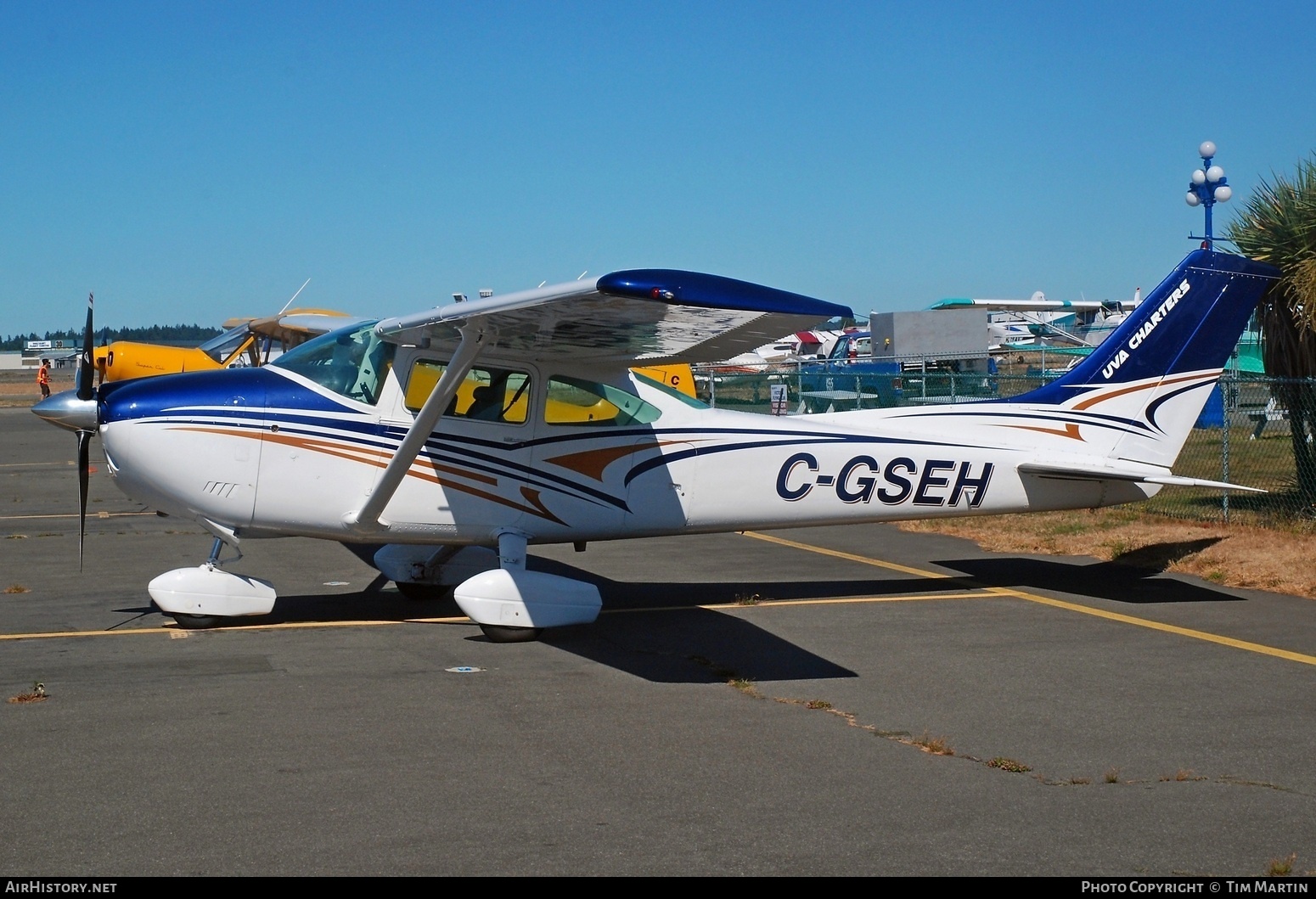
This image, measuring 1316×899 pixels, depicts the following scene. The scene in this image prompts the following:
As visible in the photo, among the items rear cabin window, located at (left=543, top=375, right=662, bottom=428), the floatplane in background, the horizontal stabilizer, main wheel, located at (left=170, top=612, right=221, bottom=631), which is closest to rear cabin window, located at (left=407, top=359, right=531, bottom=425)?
rear cabin window, located at (left=543, top=375, right=662, bottom=428)

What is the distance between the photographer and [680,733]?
6113mm

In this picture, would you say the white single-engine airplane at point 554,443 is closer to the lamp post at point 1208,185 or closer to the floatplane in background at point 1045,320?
the lamp post at point 1208,185

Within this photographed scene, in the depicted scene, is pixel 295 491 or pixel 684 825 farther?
pixel 295 491

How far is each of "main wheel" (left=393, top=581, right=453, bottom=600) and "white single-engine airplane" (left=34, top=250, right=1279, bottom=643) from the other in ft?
0.11

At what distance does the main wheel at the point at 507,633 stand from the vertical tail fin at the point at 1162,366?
15.4 feet

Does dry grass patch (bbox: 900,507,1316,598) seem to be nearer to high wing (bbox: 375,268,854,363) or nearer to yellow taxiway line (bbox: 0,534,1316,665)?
yellow taxiway line (bbox: 0,534,1316,665)

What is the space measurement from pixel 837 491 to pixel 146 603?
5491mm

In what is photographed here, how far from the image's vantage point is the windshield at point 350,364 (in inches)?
345

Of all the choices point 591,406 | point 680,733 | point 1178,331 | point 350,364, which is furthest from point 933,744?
point 1178,331

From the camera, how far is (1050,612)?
369 inches

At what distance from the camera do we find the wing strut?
7863 mm

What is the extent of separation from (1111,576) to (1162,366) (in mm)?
1911
